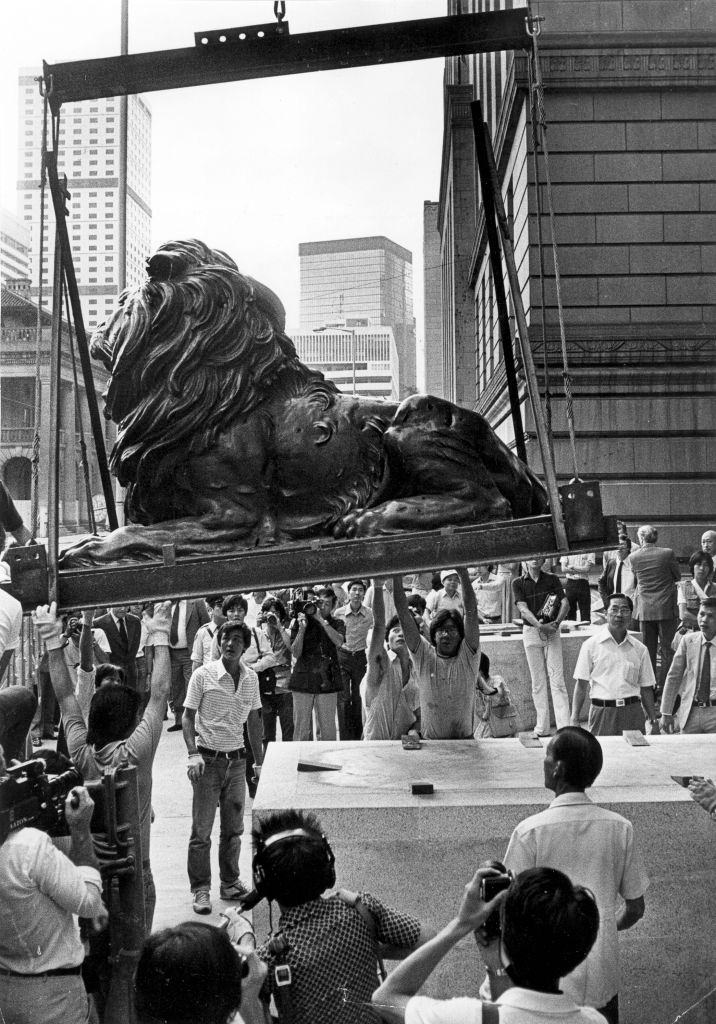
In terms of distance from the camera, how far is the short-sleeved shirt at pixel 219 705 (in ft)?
22.3

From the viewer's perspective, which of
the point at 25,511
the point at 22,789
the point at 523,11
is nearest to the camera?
the point at 22,789

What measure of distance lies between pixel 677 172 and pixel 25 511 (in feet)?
37.4

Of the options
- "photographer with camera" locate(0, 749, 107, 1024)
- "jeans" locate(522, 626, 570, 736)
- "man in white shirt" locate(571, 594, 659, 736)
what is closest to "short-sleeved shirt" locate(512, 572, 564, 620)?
"jeans" locate(522, 626, 570, 736)

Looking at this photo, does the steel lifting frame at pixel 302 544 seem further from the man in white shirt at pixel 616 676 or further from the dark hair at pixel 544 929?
the man in white shirt at pixel 616 676

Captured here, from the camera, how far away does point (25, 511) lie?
1695 centimetres

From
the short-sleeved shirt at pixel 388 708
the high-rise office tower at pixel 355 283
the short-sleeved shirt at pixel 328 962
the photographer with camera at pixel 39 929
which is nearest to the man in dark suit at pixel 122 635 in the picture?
the short-sleeved shirt at pixel 388 708

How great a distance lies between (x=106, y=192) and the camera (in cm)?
554

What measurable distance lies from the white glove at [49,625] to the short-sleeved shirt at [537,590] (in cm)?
639

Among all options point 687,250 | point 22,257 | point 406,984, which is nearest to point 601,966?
point 406,984

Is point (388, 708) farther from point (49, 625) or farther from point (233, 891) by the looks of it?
point (49, 625)

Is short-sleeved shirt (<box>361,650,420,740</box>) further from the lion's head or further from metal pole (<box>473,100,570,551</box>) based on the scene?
metal pole (<box>473,100,570,551</box>)

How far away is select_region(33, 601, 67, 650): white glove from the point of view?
13.8ft

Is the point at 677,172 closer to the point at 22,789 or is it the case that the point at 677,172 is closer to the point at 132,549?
the point at 132,549

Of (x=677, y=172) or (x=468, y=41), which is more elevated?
(x=677, y=172)
